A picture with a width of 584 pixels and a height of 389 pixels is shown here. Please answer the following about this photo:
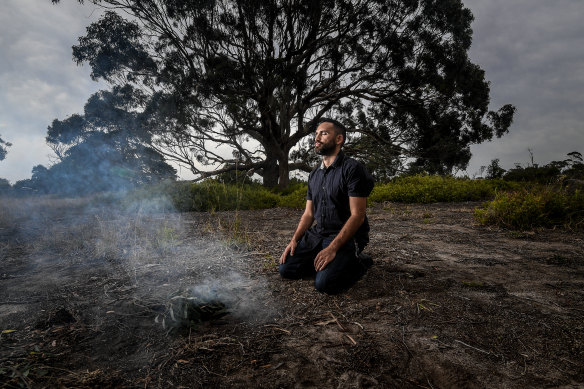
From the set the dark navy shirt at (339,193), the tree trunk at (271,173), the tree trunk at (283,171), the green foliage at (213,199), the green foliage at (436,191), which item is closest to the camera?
the dark navy shirt at (339,193)

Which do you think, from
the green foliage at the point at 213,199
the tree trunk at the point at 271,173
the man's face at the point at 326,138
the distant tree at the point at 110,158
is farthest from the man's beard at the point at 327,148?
the distant tree at the point at 110,158

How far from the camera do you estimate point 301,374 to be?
1.35m

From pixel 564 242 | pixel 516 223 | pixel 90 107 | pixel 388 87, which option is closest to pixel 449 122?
pixel 388 87

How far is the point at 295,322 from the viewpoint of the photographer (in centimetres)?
183

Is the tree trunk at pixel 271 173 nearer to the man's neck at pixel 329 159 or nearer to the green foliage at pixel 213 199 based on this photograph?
the green foliage at pixel 213 199

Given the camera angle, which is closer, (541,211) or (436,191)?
(541,211)

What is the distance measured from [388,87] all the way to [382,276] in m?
12.3

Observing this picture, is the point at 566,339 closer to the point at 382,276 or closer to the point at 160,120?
the point at 382,276

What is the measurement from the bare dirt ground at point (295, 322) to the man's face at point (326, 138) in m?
1.23

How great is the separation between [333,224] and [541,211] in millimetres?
4032

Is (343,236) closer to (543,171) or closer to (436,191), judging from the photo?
(436,191)

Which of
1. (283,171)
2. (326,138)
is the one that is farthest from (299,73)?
(326,138)

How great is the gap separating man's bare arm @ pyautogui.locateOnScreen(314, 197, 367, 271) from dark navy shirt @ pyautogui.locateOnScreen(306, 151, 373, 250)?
0.09m

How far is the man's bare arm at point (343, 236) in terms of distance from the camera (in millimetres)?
2289
